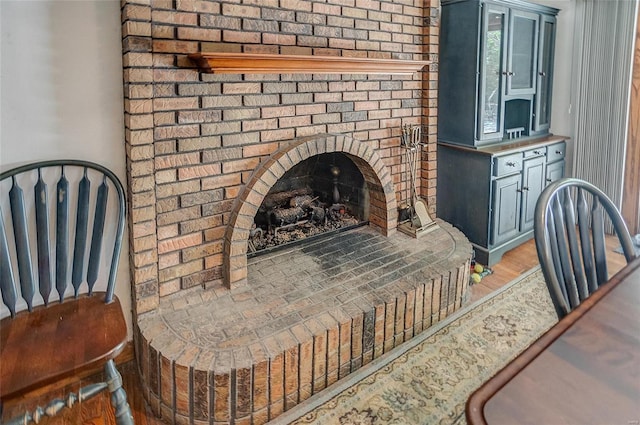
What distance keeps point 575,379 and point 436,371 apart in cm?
124

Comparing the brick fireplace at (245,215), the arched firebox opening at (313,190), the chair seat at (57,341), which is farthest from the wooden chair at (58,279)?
the arched firebox opening at (313,190)

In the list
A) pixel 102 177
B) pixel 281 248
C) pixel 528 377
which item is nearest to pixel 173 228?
pixel 102 177

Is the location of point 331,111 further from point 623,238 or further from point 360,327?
point 623,238

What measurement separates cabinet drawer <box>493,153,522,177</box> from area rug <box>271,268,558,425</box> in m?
0.88

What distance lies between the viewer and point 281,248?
2.60 meters

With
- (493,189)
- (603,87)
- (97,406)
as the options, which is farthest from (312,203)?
(603,87)

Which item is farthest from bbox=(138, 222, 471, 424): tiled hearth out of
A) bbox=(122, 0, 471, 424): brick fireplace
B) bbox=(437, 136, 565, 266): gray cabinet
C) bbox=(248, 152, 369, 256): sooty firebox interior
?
bbox=(437, 136, 565, 266): gray cabinet

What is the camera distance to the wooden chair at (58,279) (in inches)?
52.2

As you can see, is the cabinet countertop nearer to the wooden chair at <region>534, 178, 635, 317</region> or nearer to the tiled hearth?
the tiled hearth

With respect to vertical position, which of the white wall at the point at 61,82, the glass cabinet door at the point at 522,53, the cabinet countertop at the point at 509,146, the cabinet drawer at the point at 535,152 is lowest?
the cabinet drawer at the point at 535,152

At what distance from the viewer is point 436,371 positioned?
6.64ft

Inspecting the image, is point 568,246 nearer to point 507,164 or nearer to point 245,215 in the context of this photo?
point 245,215

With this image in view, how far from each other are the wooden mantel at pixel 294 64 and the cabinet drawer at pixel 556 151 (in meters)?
1.48

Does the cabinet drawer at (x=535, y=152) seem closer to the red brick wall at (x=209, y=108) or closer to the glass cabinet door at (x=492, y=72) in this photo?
the glass cabinet door at (x=492, y=72)
